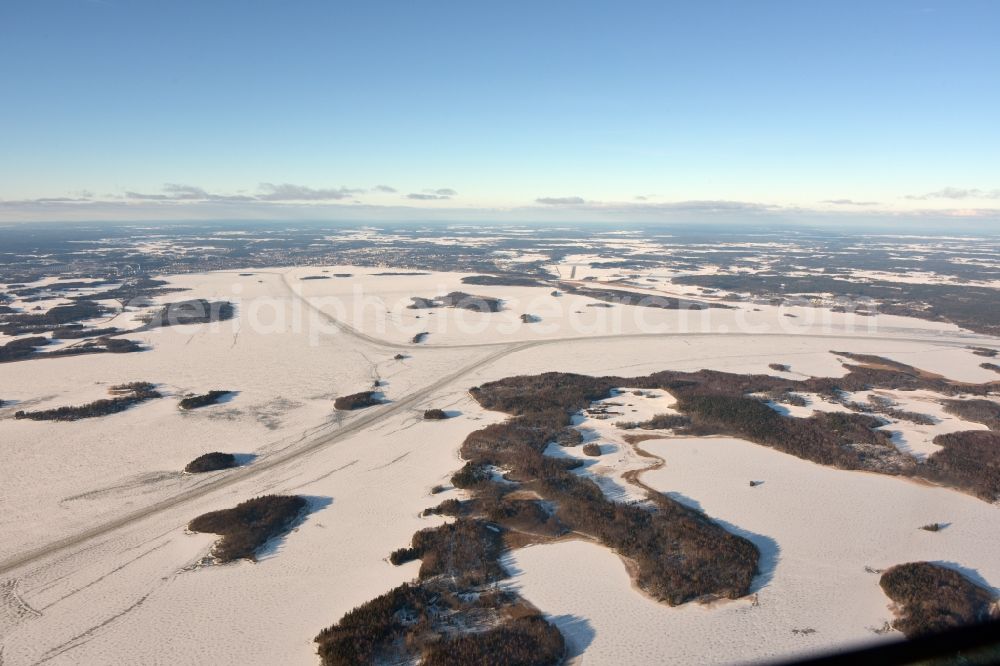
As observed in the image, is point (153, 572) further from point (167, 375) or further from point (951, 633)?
point (167, 375)

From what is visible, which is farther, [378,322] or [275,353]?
[378,322]

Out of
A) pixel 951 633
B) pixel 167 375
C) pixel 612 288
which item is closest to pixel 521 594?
pixel 951 633

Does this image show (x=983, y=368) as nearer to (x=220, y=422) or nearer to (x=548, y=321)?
(x=548, y=321)

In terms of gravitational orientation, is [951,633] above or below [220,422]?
above

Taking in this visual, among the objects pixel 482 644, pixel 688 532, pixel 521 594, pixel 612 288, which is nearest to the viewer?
pixel 482 644

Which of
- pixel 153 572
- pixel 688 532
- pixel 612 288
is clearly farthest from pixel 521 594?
pixel 612 288

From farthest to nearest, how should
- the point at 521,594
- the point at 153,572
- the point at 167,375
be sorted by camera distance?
the point at 167,375 → the point at 153,572 → the point at 521,594
